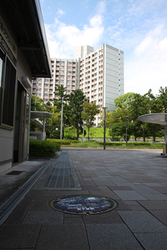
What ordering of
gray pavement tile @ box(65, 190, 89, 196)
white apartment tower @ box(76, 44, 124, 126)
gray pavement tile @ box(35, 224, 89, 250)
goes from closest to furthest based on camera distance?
gray pavement tile @ box(35, 224, 89, 250)
gray pavement tile @ box(65, 190, 89, 196)
white apartment tower @ box(76, 44, 124, 126)

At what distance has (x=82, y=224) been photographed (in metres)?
2.56

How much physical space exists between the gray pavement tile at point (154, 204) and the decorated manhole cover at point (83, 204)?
1.73 ft

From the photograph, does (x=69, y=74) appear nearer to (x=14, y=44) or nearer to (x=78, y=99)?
(x=78, y=99)

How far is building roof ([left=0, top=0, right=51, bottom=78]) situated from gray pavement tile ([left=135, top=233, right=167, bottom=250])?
211 inches

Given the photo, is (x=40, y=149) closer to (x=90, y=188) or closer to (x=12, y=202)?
(x=90, y=188)

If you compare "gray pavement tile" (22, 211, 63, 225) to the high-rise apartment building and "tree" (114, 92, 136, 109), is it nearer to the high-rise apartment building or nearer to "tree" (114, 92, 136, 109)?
"tree" (114, 92, 136, 109)

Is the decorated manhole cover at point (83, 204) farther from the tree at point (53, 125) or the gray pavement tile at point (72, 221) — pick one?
the tree at point (53, 125)

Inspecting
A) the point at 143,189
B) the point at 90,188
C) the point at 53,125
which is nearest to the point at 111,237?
the point at 90,188

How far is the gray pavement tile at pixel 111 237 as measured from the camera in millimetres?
2015

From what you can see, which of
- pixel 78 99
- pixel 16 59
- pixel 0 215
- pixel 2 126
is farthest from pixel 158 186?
pixel 78 99

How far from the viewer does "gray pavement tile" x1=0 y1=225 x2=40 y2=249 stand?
2006 millimetres

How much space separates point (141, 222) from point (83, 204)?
108cm

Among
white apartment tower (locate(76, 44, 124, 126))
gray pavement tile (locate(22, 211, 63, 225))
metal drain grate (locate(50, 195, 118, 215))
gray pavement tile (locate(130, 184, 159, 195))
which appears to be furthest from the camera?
white apartment tower (locate(76, 44, 124, 126))

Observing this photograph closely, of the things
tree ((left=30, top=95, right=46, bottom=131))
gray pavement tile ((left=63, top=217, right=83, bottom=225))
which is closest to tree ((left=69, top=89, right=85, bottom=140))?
tree ((left=30, top=95, right=46, bottom=131))
